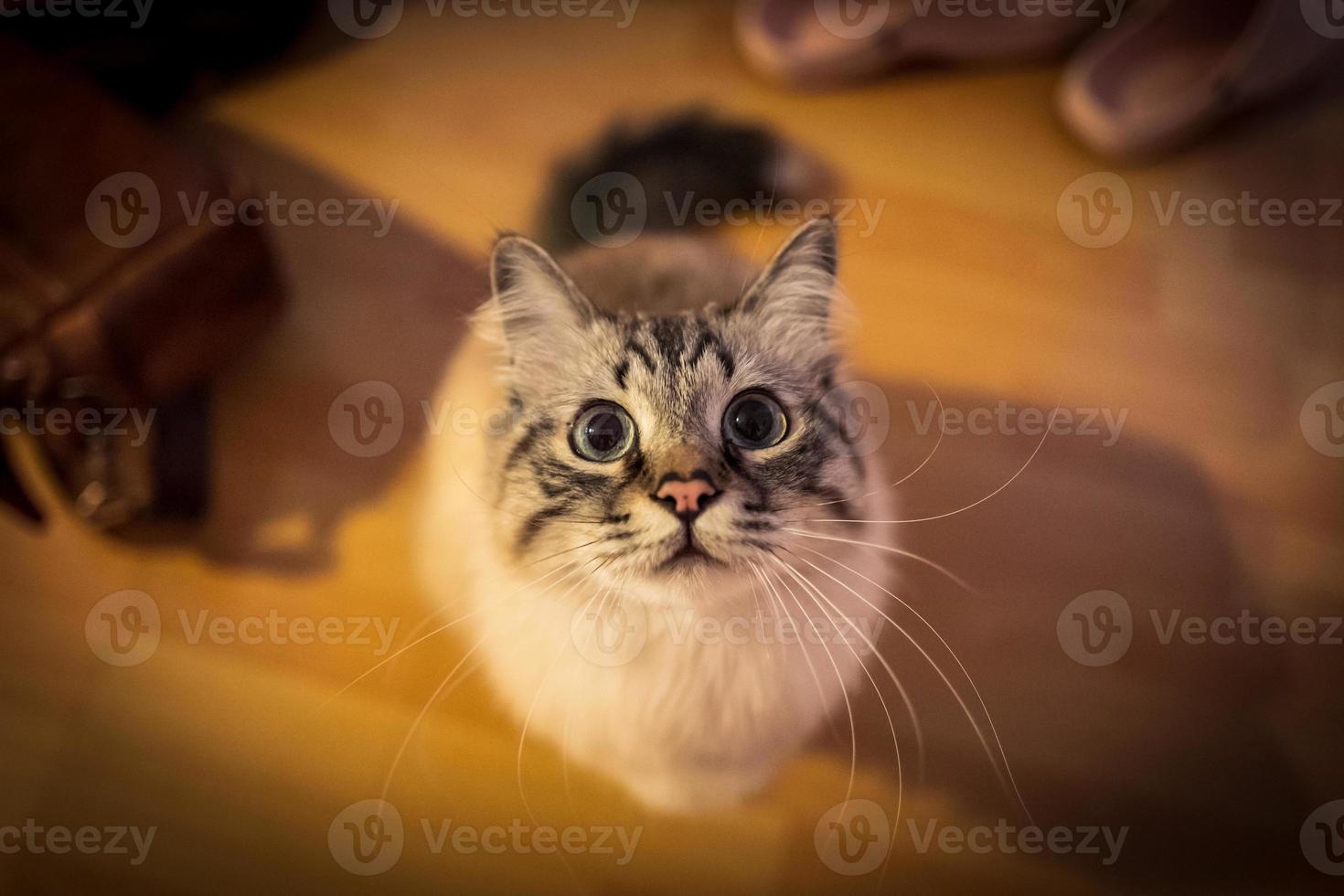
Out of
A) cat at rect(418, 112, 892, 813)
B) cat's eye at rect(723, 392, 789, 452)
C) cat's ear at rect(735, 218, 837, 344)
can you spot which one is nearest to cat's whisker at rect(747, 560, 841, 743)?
cat at rect(418, 112, 892, 813)

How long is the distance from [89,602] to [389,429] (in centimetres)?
56

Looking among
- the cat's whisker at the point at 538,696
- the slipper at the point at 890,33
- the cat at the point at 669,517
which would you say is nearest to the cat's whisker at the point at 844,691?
the cat at the point at 669,517

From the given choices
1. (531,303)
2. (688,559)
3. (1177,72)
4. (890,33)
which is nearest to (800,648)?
(688,559)

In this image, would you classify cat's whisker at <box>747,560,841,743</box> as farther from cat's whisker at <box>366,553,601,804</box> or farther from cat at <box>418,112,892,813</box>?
cat's whisker at <box>366,553,601,804</box>

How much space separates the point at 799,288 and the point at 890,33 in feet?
2.85

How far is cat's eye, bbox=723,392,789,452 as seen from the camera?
2.93ft

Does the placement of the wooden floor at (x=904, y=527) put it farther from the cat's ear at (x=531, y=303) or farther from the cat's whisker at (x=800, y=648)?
the cat's ear at (x=531, y=303)

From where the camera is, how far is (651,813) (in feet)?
3.74

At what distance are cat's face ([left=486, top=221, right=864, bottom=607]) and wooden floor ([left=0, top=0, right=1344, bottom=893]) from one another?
1.27 feet

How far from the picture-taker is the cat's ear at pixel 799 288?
2.95 feet

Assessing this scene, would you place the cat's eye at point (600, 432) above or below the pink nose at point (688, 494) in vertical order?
above

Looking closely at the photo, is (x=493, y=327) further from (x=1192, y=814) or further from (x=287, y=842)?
(x=1192, y=814)

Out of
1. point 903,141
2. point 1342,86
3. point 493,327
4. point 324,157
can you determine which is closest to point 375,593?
point 493,327

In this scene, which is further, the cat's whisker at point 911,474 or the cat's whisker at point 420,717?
the cat's whisker at point 420,717
